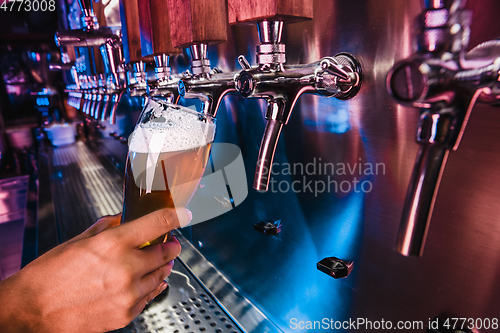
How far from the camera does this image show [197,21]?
30.0 inches

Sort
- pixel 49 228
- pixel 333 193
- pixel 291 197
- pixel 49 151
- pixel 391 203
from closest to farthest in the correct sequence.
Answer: pixel 391 203, pixel 333 193, pixel 291 197, pixel 49 228, pixel 49 151

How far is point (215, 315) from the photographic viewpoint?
0.95 meters

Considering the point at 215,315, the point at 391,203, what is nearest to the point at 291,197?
the point at 391,203

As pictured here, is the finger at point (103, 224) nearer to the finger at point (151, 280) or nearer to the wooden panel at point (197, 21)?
the finger at point (151, 280)

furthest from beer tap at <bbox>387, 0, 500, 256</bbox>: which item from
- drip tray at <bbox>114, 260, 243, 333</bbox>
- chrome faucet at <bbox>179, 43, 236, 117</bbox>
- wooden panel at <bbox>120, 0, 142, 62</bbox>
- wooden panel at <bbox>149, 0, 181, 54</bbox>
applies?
wooden panel at <bbox>120, 0, 142, 62</bbox>

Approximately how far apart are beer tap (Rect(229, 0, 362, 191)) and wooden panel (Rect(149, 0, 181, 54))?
0.49 metres

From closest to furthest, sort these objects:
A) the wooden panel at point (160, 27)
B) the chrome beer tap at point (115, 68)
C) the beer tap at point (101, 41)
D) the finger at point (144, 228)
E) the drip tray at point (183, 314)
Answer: the finger at point (144, 228) < the drip tray at point (183, 314) < the wooden panel at point (160, 27) < the beer tap at point (101, 41) < the chrome beer tap at point (115, 68)

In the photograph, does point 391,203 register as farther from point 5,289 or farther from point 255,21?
point 5,289

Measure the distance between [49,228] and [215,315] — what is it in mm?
947

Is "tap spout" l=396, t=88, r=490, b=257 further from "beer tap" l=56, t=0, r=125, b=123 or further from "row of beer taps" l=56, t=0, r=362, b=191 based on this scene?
"beer tap" l=56, t=0, r=125, b=123

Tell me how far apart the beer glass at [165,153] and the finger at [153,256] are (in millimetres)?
97

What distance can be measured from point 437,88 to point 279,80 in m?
0.32

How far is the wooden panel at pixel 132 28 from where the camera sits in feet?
3.96

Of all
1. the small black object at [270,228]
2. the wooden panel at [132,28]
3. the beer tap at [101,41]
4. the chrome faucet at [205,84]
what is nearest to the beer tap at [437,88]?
the chrome faucet at [205,84]
